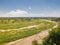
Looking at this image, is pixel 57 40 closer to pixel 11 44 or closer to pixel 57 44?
pixel 57 44

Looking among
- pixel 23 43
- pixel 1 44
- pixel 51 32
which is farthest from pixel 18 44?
pixel 51 32

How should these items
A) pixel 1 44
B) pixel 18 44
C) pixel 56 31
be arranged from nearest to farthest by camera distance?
pixel 56 31 < pixel 1 44 < pixel 18 44

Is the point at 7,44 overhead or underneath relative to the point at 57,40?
underneath

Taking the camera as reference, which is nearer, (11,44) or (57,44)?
(57,44)

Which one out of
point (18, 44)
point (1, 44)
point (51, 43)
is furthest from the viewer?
point (18, 44)

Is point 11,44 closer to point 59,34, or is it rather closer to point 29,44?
point 29,44

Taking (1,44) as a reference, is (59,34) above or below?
above

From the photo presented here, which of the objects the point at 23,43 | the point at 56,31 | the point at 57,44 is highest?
the point at 56,31

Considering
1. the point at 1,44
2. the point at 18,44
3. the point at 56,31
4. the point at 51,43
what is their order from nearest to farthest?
the point at 51,43
the point at 56,31
the point at 1,44
the point at 18,44

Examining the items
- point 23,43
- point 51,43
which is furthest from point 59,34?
point 23,43
